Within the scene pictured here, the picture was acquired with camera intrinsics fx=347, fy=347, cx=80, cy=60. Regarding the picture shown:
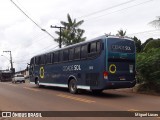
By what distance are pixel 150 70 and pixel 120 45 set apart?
10.6 ft

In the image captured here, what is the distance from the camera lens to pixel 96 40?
19516 mm

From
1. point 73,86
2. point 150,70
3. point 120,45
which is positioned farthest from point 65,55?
point 150,70

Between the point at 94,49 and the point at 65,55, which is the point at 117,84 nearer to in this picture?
the point at 94,49

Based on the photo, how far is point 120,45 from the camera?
19359mm

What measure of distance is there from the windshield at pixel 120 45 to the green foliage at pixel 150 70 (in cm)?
203

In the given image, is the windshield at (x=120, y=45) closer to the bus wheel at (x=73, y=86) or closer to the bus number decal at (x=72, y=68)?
the bus number decal at (x=72, y=68)

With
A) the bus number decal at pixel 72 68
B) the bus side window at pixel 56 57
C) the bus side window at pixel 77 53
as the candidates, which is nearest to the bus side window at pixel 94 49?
the bus side window at pixel 77 53

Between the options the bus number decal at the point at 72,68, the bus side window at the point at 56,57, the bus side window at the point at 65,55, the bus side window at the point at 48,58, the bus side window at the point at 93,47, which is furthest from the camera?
the bus side window at the point at 48,58

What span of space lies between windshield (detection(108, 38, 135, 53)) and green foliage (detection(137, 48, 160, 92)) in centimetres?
203

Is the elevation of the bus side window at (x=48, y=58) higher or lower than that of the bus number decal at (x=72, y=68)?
higher

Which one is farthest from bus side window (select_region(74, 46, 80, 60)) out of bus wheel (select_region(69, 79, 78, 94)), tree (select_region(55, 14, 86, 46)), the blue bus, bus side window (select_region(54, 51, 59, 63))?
tree (select_region(55, 14, 86, 46))

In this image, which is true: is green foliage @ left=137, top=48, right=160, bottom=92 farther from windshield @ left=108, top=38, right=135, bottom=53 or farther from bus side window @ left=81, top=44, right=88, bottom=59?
bus side window @ left=81, top=44, right=88, bottom=59

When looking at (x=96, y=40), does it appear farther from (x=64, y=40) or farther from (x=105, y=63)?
(x=64, y=40)

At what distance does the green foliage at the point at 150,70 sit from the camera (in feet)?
69.2
